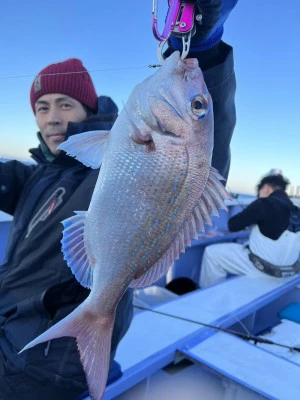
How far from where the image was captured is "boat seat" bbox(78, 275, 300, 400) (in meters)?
1.84

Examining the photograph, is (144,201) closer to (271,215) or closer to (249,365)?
(249,365)

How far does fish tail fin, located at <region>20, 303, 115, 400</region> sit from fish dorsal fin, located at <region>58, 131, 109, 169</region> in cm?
49

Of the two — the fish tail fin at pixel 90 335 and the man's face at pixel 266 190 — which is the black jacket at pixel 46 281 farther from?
the man's face at pixel 266 190

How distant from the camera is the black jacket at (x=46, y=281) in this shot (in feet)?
4.52

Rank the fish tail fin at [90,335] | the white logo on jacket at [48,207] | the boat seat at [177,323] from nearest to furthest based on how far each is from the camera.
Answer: the fish tail fin at [90,335], the white logo on jacket at [48,207], the boat seat at [177,323]

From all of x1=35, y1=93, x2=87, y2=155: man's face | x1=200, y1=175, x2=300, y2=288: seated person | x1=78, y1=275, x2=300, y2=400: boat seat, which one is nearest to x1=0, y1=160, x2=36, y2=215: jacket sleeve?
x1=35, y1=93, x2=87, y2=155: man's face

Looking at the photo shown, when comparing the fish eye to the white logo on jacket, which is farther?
the white logo on jacket

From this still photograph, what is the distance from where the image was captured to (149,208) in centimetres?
100

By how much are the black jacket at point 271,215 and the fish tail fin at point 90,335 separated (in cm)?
359

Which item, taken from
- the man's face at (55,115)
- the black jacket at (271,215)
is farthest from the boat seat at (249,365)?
the black jacket at (271,215)

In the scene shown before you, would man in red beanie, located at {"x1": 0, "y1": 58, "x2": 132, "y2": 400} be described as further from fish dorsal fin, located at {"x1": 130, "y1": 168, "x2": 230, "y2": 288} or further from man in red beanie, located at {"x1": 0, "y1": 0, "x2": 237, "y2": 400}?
fish dorsal fin, located at {"x1": 130, "y1": 168, "x2": 230, "y2": 288}

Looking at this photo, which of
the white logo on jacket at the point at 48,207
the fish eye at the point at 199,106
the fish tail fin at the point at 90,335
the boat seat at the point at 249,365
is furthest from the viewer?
the boat seat at the point at 249,365

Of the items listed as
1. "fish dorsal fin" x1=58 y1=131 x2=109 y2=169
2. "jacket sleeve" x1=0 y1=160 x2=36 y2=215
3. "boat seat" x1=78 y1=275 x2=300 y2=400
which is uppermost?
"fish dorsal fin" x1=58 y1=131 x2=109 y2=169

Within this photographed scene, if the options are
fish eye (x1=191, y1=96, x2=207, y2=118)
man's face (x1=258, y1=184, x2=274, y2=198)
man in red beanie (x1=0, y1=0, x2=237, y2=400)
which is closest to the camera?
fish eye (x1=191, y1=96, x2=207, y2=118)
